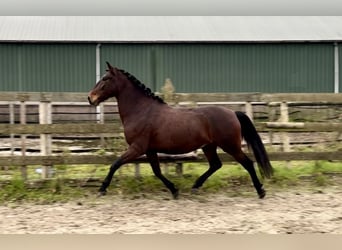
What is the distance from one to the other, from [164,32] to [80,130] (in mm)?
15057

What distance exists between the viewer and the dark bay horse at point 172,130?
7887 mm

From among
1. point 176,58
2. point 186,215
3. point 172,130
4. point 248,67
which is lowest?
point 186,215

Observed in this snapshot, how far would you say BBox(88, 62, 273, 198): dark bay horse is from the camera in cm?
789

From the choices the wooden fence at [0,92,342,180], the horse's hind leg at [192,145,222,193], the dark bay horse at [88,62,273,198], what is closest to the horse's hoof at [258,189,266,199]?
the dark bay horse at [88,62,273,198]

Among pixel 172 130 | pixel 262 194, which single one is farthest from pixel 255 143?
pixel 172 130

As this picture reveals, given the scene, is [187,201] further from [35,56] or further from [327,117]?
[35,56]

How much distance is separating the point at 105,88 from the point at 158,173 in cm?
147

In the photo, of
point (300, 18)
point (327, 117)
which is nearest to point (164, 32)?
point (300, 18)

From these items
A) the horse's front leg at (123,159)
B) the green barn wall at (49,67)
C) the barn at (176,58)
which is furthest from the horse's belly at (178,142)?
the green barn wall at (49,67)

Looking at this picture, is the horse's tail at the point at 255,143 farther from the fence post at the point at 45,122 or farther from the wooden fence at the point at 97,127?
the fence post at the point at 45,122

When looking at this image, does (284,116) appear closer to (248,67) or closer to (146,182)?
(146,182)

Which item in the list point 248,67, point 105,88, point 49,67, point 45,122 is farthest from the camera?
point 248,67

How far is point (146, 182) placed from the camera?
8.38 m

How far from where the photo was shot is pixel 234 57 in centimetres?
2211
